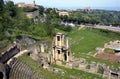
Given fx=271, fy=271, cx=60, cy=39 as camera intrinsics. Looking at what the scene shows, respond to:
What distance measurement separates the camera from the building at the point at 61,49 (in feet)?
134

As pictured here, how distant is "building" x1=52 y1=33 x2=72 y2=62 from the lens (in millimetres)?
40969

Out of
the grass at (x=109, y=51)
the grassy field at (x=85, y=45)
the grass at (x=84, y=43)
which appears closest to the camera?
the grassy field at (x=85, y=45)

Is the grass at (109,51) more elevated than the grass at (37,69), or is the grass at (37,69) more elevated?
the grass at (37,69)

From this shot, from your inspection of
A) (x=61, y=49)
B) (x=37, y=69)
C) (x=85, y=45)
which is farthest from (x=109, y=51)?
(x=37, y=69)

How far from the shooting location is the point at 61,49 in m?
41.2

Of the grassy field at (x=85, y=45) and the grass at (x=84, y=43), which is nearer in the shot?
the grassy field at (x=85, y=45)

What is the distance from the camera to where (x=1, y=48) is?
31781 mm

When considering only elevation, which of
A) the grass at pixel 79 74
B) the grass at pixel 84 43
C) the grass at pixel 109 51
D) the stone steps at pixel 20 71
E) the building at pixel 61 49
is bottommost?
the grass at pixel 84 43

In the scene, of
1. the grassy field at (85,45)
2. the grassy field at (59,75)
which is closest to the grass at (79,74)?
the grassy field at (59,75)

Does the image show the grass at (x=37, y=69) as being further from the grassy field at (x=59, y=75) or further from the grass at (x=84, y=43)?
the grass at (x=84, y=43)

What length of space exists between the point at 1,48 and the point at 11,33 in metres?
24.2

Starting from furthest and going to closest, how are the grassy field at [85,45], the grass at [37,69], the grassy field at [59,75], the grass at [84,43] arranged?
the grass at [84,43] → the grassy field at [85,45] → the grassy field at [59,75] → the grass at [37,69]

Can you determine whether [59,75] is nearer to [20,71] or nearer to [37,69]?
[37,69]

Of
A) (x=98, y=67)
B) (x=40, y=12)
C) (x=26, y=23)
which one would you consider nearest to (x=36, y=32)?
(x=26, y=23)
